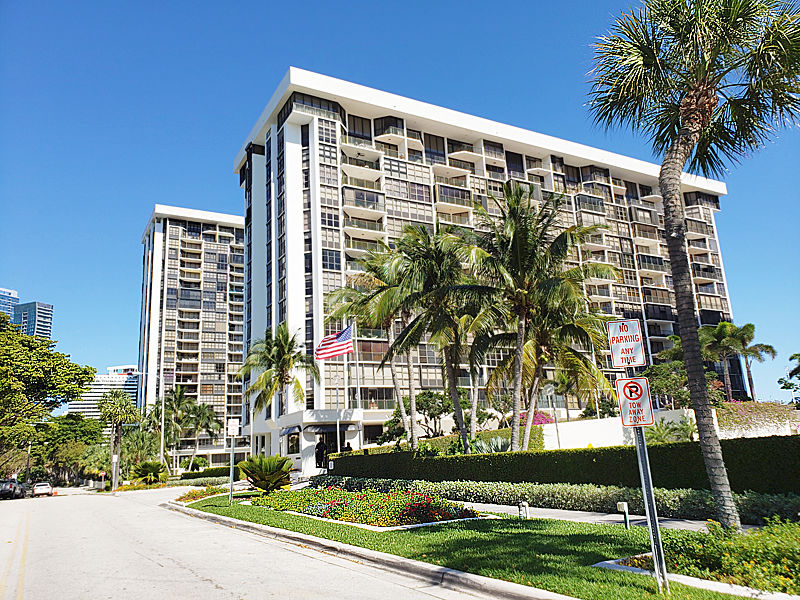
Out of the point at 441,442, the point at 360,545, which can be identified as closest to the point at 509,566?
the point at 360,545

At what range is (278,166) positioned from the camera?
197 ft

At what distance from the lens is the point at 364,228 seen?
192ft

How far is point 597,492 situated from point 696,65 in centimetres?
1051

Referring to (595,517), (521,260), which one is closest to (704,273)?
(521,260)

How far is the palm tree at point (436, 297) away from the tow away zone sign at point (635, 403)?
17.5 metres

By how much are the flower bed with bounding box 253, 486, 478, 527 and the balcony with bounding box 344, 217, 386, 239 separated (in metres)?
39.1

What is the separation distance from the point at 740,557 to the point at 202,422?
8891 centimetres

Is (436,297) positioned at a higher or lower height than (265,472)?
higher

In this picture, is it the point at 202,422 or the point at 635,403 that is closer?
the point at 635,403

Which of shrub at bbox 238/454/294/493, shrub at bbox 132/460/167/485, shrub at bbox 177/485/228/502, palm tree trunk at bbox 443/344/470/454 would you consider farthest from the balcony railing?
shrub at bbox 238/454/294/493

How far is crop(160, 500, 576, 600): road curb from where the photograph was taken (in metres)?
7.48

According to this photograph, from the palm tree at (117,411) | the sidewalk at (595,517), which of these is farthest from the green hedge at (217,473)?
the sidewalk at (595,517)

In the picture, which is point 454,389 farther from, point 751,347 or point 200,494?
point 751,347

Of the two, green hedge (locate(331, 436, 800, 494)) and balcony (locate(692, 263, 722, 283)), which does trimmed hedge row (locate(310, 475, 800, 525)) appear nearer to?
green hedge (locate(331, 436, 800, 494))
